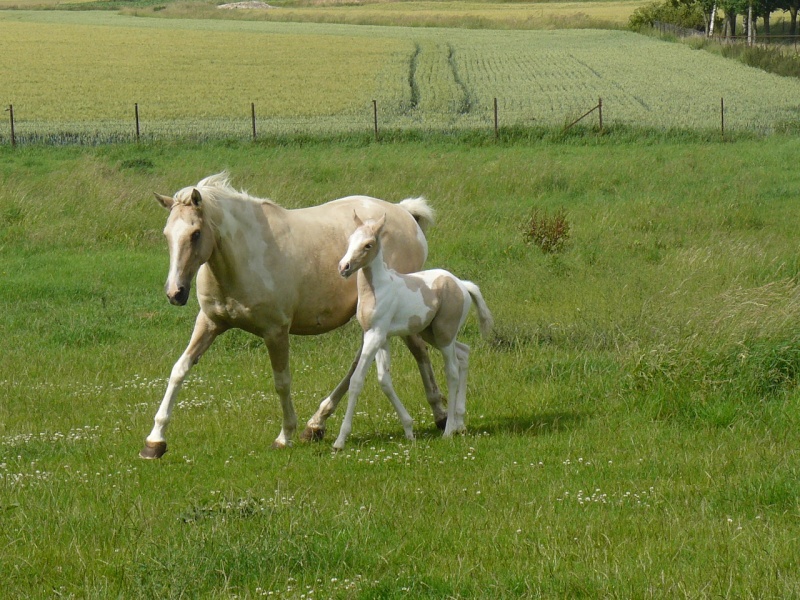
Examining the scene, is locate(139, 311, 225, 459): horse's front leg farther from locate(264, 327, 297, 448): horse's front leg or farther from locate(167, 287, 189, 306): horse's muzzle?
locate(167, 287, 189, 306): horse's muzzle

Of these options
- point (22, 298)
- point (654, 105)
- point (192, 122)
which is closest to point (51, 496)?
point (22, 298)

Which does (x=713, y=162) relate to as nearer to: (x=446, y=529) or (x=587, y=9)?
(x=446, y=529)

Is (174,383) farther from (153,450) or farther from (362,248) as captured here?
(362,248)

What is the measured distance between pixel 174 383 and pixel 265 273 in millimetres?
1174

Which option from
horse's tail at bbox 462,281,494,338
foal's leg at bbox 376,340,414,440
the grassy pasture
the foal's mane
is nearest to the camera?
the grassy pasture


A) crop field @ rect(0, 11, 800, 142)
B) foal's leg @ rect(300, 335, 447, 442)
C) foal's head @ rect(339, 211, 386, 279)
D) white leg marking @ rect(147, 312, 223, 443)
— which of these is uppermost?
foal's head @ rect(339, 211, 386, 279)

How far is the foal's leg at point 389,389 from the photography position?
9125 mm

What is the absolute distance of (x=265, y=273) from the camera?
9211 mm

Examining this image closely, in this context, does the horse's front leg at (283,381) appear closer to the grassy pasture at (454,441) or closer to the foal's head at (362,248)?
the grassy pasture at (454,441)

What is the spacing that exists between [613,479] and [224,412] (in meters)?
4.10

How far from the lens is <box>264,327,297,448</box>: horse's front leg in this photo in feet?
30.2

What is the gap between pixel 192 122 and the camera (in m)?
39.2

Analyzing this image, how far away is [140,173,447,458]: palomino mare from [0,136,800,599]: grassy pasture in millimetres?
580

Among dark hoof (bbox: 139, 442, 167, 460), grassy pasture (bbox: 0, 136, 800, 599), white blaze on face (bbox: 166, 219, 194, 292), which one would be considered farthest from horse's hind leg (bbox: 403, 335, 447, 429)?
white blaze on face (bbox: 166, 219, 194, 292)
